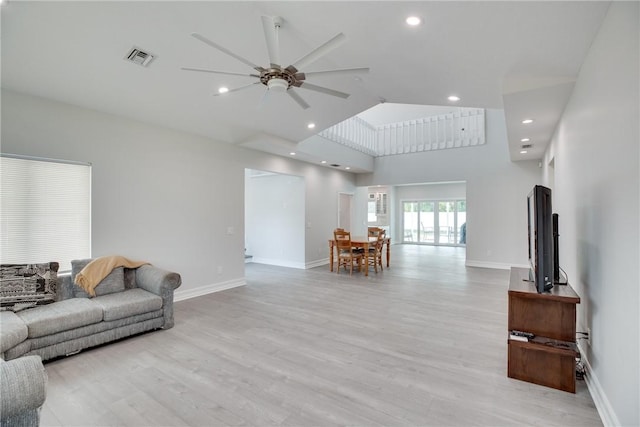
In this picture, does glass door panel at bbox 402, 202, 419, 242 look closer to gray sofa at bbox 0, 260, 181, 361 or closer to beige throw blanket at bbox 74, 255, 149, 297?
gray sofa at bbox 0, 260, 181, 361

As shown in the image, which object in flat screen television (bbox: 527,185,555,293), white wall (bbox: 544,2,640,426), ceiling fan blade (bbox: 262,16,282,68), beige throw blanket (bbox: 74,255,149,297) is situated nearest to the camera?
white wall (bbox: 544,2,640,426)

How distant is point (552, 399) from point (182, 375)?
293 cm

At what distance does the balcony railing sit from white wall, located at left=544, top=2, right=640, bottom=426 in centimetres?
540

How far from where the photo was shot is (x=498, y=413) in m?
2.12

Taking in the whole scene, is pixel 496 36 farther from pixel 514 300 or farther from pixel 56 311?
A: pixel 56 311

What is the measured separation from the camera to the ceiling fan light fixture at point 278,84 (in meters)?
2.59

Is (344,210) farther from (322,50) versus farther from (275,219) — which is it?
(322,50)

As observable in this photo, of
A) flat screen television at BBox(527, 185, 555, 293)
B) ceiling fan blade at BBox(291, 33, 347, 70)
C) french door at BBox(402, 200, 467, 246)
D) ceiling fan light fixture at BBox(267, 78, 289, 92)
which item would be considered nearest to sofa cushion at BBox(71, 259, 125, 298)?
ceiling fan light fixture at BBox(267, 78, 289, 92)

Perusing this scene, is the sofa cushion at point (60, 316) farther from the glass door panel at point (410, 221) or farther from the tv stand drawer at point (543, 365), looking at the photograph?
the glass door panel at point (410, 221)

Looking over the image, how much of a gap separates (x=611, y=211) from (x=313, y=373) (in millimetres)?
2504

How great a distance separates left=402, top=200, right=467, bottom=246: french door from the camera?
12.7 metres

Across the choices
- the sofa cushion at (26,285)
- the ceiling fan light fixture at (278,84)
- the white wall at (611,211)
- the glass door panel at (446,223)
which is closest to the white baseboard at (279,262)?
the sofa cushion at (26,285)

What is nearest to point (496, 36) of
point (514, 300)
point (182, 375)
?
point (514, 300)

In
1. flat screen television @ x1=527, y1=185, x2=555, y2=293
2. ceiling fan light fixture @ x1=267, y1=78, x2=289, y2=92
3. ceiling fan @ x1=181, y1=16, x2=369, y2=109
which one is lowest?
flat screen television @ x1=527, y1=185, x2=555, y2=293
